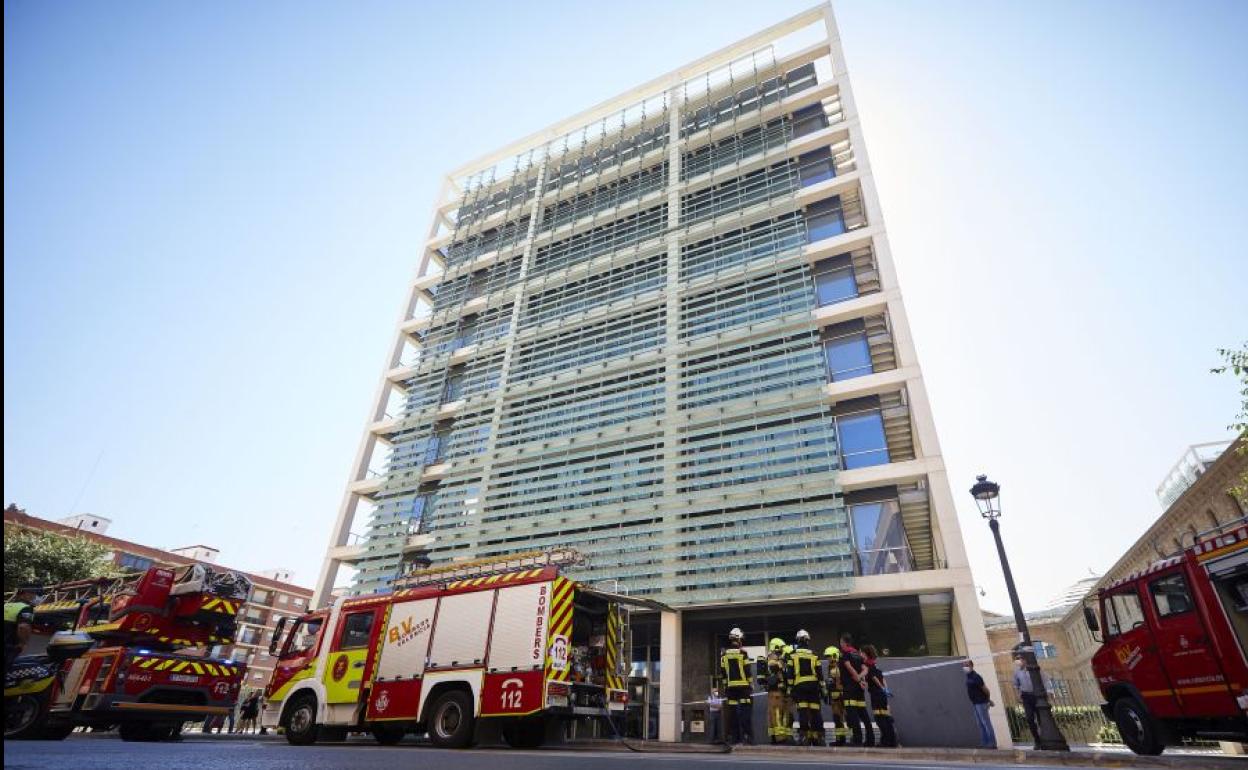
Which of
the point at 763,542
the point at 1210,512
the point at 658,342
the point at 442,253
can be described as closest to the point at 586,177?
the point at 442,253

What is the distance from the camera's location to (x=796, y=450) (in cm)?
1702

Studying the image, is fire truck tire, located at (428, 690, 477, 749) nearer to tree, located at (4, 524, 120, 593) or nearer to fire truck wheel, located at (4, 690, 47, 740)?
fire truck wheel, located at (4, 690, 47, 740)

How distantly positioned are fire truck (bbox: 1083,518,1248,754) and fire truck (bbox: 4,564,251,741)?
15.3m

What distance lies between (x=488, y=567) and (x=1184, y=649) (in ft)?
34.9

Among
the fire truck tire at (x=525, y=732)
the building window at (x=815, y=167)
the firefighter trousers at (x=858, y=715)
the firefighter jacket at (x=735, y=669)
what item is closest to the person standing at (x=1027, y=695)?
the firefighter trousers at (x=858, y=715)

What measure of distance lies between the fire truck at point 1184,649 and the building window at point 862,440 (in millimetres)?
6925

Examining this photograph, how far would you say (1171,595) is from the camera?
30.3 feet

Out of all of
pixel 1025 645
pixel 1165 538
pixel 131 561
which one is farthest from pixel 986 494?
pixel 131 561

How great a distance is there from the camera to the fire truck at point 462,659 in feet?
32.9

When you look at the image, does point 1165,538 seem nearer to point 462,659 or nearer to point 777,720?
point 777,720

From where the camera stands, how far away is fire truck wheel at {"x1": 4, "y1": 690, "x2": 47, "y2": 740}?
1027cm

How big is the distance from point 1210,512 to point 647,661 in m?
27.2

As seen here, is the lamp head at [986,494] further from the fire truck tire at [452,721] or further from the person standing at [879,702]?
the fire truck tire at [452,721]

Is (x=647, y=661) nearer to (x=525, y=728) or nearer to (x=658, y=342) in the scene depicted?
(x=525, y=728)
